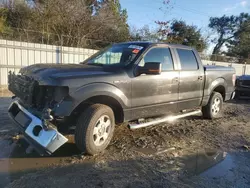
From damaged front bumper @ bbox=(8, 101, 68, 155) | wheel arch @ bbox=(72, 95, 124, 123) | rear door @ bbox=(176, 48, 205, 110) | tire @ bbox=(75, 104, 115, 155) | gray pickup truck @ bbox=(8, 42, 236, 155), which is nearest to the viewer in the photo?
damaged front bumper @ bbox=(8, 101, 68, 155)

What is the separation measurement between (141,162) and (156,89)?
5.06 ft

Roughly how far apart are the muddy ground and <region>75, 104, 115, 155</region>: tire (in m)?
0.18

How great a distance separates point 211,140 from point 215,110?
197cm

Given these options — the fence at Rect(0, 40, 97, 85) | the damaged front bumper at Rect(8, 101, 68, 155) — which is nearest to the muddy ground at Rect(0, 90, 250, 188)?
the damaged front bumper at Rect(8, 101, 68, 155)

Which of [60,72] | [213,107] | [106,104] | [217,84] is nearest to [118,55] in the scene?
[106,104]

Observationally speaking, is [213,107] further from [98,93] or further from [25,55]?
[25,55]

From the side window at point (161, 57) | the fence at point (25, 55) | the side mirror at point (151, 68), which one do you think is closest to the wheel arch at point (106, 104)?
the side mirror at point (151, 68)

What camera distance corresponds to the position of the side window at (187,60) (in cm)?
543

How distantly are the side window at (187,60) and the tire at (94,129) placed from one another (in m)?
2.33

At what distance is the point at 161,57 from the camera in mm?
4926

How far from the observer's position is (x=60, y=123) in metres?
3.84

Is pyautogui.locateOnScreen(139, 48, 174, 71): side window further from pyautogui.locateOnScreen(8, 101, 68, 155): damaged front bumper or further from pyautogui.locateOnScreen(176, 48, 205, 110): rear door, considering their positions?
pyautogui.locateOnScreen(8, 101, 68, 155): damaged front bumper

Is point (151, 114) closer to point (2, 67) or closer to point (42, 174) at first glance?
point (42, 174)

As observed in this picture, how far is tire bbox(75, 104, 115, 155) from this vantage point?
11.9 feet
